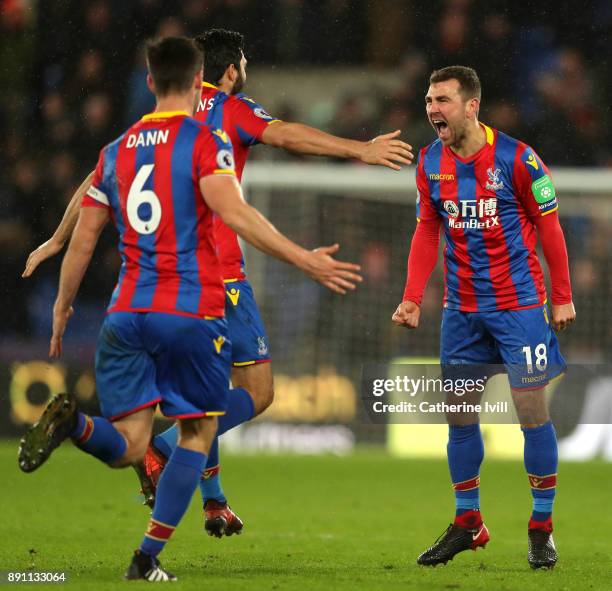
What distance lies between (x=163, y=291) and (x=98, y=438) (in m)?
0.55

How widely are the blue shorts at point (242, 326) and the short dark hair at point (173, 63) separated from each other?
4.15ft

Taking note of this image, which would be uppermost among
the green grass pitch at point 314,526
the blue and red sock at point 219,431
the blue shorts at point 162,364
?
the blue shorts at point 162,364

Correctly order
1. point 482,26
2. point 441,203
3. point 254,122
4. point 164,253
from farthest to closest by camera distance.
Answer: point 482,26, point 441,203, point 254,122, point 164,253

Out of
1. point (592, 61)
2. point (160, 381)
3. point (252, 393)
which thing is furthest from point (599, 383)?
point (160, 381)

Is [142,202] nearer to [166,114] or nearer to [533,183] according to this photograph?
[166,114]

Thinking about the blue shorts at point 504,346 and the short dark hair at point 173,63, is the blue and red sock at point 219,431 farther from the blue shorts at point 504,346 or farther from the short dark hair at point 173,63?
the short dark hair at point 173,63

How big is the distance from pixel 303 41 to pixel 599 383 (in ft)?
18.7

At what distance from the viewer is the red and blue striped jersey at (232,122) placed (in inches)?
214

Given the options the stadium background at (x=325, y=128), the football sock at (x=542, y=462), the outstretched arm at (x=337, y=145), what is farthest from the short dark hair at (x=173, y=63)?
the stadium background at (x=325, y=128)

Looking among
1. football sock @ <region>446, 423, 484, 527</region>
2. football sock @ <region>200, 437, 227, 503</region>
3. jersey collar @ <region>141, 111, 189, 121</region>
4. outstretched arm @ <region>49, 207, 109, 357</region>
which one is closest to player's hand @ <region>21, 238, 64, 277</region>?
outstretched arm @ <region>49, 207, 109, 357</region>

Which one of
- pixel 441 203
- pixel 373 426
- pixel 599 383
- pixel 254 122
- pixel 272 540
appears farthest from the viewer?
pixel 373 426

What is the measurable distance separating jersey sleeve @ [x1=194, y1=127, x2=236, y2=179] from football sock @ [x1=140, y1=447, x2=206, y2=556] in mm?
974

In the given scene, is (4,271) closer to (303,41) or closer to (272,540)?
(303,41)

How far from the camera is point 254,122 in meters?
5.42
